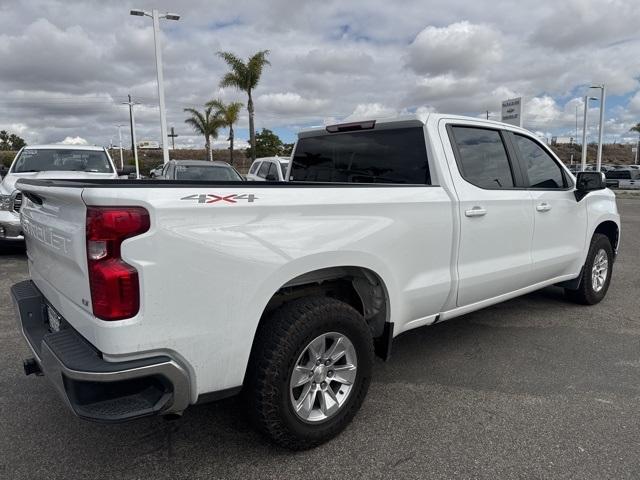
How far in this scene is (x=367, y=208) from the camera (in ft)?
9.18

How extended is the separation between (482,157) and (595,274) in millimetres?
2489

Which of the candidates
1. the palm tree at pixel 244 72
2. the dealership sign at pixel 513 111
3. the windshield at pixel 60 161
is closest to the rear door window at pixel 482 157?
the windshield at pixel 60 161

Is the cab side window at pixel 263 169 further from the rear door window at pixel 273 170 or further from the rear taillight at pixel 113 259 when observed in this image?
the rear taillight at pixel 113 259

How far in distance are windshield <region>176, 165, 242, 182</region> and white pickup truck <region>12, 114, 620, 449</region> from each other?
7446mm

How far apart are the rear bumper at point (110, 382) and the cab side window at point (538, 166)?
10.8ft

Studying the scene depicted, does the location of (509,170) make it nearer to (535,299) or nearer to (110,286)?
(535,299)

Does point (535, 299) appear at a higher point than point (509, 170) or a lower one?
lower

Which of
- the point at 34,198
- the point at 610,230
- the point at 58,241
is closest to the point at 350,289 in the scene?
the point at 58,241

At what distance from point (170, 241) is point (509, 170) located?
2932 mm

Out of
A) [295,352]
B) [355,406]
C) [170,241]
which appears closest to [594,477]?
[355,406]

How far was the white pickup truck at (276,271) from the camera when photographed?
2.04 m

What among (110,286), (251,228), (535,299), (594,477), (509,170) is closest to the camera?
(110,286)

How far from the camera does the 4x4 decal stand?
7.01 feet

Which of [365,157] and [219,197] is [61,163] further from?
[219,197]
